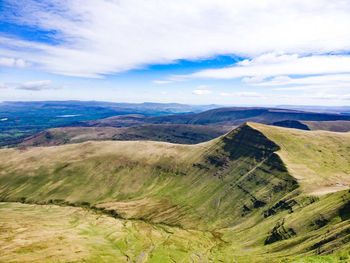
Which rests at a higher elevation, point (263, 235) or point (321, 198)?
point (321, 198)

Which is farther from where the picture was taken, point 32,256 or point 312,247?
point 32,256

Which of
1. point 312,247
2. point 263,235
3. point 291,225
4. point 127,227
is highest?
point 312,247

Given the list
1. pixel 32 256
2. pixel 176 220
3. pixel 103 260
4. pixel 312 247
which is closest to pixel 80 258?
pixel 103 260

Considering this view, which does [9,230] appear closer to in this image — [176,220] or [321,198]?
[176,220]

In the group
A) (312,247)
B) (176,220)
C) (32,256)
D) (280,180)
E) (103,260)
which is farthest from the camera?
(176,220)

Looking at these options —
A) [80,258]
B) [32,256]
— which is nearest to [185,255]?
[80,258]

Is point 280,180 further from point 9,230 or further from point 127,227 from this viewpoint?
point 9,230

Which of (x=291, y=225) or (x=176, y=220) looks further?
(x=176, y=220)

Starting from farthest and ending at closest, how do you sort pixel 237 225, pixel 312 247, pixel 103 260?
1. pixel 237 225
2. pixel 103 260
3. pixel 312 247

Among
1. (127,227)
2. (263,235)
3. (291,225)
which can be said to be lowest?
(127,227)
